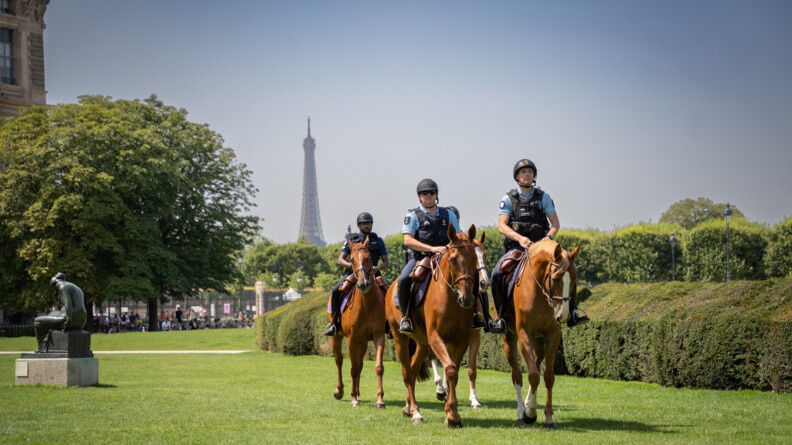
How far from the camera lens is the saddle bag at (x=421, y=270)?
530 inches

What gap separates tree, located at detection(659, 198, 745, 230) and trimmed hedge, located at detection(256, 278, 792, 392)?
380ft

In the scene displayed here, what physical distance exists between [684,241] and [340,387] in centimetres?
7194

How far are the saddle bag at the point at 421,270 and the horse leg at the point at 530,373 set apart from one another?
188cm

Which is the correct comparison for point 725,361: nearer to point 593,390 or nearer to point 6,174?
point 593,390

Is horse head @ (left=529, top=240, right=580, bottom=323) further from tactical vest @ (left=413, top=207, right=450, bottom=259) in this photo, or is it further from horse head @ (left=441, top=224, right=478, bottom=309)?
tactical vest @ (left=413, top=207, right=450, bottom=259)

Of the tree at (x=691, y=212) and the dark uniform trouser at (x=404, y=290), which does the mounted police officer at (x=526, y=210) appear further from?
the tree at (x=691, y=212)

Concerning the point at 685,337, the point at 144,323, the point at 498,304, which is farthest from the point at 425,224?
the point at 144,323

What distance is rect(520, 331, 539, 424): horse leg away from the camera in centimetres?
1205

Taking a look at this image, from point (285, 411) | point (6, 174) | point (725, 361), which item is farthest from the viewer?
point (6, 174)

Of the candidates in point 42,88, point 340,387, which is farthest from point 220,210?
point 340,387

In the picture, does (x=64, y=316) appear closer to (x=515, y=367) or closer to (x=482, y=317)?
(x=482, y=317)

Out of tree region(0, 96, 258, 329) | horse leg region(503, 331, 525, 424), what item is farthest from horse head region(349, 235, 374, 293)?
tree region(0, 96, 258, 329)

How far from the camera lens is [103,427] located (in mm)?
13242

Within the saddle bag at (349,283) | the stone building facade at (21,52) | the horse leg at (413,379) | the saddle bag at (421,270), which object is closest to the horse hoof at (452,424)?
the horse leg at (413,379)
